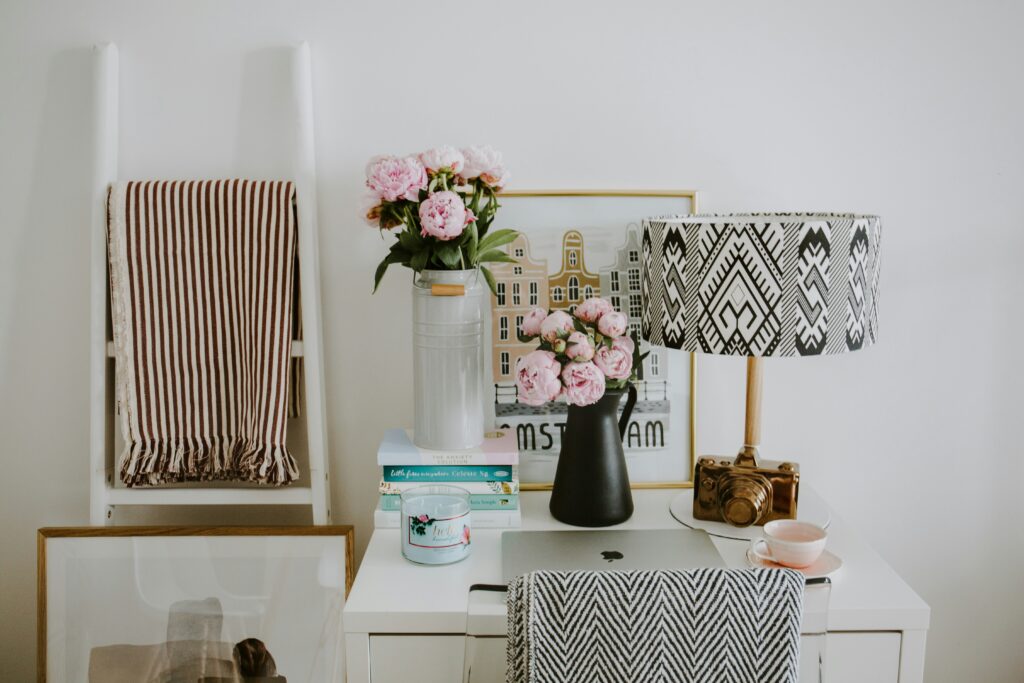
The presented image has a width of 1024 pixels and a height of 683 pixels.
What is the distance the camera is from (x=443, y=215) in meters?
1.28

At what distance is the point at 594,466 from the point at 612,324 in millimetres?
232

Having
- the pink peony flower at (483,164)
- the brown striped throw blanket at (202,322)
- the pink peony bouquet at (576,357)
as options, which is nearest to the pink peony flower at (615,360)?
the pink peony bouquet at (576,357)

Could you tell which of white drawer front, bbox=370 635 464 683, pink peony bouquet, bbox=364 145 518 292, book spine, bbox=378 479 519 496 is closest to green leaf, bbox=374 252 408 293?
pink peony bouquet, bbox=364 145 518 292

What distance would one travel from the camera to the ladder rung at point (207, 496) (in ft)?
5.09

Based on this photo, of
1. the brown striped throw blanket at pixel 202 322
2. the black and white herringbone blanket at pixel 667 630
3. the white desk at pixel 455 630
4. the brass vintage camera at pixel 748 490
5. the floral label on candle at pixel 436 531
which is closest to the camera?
the black and white herringbone blanket at pixel 667 630

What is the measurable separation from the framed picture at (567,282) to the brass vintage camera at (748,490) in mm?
202

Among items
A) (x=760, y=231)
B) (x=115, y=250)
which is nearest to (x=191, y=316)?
(x=115, y=250)

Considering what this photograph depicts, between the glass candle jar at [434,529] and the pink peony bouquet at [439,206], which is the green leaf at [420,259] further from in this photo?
the glass candle jar at [434,529]

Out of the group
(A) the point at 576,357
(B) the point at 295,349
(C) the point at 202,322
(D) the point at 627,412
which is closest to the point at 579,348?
(A) the point at 576,357

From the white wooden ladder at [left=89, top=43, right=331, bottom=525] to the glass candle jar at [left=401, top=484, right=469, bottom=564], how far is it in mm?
321

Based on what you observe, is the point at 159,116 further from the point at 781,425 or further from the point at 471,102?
the point at 781,425

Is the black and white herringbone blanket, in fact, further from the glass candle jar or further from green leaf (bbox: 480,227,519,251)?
green leaf (bbox: 480,227,519,251)

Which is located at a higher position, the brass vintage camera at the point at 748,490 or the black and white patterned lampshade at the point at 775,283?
the black and white patterned lampshade at the point at 775,283

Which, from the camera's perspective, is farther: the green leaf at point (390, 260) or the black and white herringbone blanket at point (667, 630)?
the green leaf at point (390, 260)
